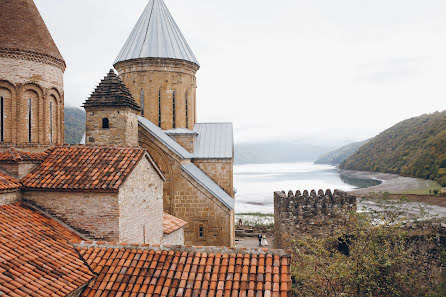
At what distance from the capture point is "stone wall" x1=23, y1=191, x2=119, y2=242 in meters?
6.59

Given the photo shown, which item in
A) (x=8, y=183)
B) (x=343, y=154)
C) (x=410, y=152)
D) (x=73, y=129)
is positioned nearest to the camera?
(x=8, y=183)

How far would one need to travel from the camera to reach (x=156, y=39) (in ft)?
50.3

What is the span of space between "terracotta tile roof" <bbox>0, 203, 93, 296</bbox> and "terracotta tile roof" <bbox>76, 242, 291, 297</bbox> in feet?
1.02

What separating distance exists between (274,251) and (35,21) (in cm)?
789

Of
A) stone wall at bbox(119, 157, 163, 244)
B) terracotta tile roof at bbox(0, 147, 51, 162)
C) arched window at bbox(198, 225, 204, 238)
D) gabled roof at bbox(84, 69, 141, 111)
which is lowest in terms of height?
arched window at bbox(198, 225, 204, 238)

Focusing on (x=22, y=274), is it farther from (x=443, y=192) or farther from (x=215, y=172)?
(x=443, y=192)

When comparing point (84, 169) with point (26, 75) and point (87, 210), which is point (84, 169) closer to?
point (87, 210)

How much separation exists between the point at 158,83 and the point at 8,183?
29.8 ft

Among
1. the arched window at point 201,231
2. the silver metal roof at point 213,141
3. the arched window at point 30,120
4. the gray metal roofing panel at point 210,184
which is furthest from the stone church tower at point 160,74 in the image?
the arched window at point 30,120

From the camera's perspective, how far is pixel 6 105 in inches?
313

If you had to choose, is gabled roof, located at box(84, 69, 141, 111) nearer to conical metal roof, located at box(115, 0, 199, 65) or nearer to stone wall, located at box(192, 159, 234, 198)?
stone wall, located at box(192, 159, 234, 198)

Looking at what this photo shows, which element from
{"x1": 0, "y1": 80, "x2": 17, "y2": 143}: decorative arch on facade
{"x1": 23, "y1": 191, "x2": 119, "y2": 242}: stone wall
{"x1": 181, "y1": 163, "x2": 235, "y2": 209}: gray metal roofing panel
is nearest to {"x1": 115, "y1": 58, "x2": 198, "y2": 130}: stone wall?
{"x1": 181, "y1": 163, "x2": 235, "y2": 209}: gray metal roofing panel

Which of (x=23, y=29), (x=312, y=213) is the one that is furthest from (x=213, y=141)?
(x=23, y=29)

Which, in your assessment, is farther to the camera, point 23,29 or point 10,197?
point 23,29
